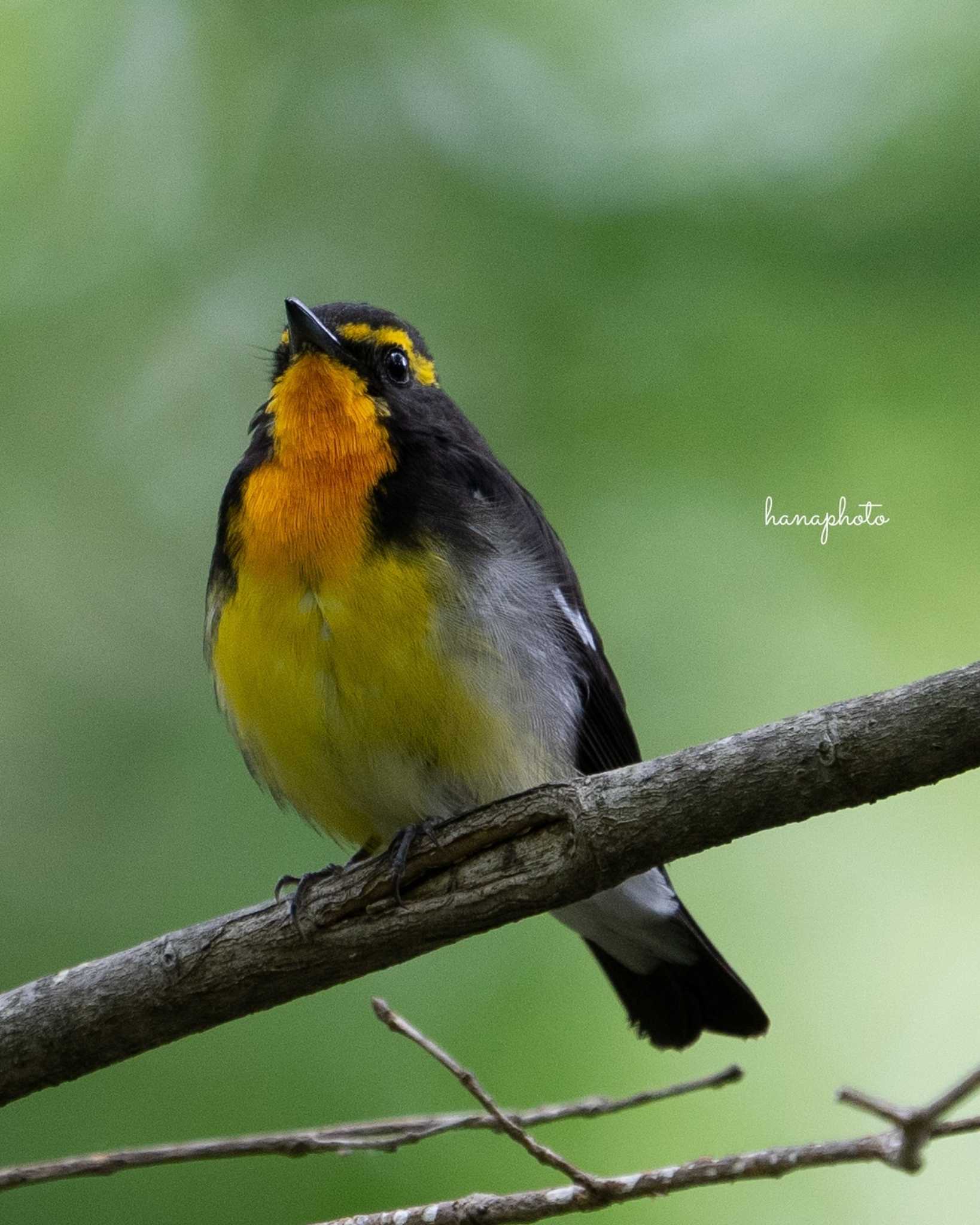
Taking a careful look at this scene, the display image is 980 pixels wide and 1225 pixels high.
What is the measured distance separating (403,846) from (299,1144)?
2.37 feet

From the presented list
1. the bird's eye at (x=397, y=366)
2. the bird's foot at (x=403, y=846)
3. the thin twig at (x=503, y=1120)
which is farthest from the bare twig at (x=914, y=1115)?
the bird's eye at (x=397, y=366)

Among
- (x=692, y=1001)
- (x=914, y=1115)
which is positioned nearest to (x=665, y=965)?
(x=692, y=1001)

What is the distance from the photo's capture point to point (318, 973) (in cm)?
346

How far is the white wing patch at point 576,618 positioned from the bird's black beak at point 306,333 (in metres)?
1.05

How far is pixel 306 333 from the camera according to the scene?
4.61 meters

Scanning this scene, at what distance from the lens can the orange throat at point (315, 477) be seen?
4.06 m

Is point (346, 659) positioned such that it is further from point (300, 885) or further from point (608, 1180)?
point (608, 1180)

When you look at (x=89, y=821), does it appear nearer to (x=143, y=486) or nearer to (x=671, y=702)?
(x=143, y=486)

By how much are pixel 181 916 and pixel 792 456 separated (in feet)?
10.5

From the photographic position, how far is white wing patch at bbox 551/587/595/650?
4637 mm

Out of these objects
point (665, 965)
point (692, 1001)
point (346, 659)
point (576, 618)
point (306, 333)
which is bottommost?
point (692, 1001)

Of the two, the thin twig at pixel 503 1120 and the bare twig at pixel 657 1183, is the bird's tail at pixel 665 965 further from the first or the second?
the bare twig at pixel 657 1183

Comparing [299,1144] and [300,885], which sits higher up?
[300,885]

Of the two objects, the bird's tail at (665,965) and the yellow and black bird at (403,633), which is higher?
the yellow and black bird at (403,633)
